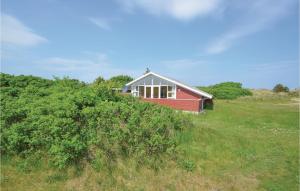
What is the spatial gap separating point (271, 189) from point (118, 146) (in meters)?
5.16

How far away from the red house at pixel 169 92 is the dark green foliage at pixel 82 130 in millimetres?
14774

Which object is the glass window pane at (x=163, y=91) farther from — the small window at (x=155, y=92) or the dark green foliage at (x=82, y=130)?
the dark green foliage at (x=82, y=130)

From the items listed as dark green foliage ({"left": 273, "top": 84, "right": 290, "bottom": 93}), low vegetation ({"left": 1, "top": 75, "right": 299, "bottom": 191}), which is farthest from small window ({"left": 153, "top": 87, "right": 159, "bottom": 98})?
dark green foliage ({"left": 273, "top": 84, "right": 290, "bottom": 93})

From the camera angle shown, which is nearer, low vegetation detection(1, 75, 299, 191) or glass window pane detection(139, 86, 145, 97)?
low vegetation detection(1, 75, 299, 191)

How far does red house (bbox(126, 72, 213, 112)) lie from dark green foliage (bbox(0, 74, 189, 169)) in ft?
48.5

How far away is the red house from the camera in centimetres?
2592

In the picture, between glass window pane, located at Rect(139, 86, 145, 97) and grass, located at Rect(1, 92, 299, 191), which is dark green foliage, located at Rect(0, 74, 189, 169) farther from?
glass window pane, located at Rect(139, 86, 145, 97)

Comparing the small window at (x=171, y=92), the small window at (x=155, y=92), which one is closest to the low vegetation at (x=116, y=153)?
the small window at (x=171, y=92)

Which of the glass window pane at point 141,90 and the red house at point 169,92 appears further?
the glass window pane at point 141,90

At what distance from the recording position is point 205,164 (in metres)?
9.82

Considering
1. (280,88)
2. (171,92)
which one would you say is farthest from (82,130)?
(280,88)

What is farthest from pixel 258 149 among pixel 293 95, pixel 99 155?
pixel 293 95

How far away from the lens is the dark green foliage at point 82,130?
8.25 m

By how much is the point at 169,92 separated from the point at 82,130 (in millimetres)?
18827
